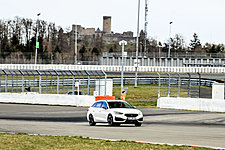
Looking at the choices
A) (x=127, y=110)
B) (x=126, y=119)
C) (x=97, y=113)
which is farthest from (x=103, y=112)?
(x=126, y=119)

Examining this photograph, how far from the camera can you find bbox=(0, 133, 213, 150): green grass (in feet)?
38.4

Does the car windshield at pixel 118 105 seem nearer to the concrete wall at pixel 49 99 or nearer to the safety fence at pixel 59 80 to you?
the concrete wall at pixel 49 99

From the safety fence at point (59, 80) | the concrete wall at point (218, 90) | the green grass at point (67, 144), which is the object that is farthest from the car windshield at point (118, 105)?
the concrete wall at point (218, 90)

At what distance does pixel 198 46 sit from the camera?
14500cm

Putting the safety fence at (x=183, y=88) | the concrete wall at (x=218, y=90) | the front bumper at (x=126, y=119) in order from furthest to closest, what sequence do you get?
1. the safety fence at (x=183, y=88)
2. the concrete wall at (x=218, y=90)
3. the front bumper at (x=126, y=119)

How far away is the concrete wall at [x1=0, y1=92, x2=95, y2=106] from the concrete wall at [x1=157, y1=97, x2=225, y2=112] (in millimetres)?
5857

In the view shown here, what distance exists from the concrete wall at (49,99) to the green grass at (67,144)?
2275cm

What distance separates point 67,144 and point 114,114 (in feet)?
26.1

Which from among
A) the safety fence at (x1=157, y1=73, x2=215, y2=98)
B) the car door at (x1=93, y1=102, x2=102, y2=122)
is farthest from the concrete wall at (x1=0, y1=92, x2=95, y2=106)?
the car door at (x1=93, y1=102, x2=102, y2=122)

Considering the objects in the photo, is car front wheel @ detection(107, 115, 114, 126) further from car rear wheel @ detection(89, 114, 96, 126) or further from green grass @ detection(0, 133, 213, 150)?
green grass @ detection(0, 133, 213, 150)

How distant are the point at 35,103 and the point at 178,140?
2655 centimetres

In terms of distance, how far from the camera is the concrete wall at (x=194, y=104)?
31.8 metres

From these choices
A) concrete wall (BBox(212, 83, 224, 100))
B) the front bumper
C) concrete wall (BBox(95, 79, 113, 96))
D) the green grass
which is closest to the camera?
the green grass

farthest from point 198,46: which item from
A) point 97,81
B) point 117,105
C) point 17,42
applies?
point 117,105
